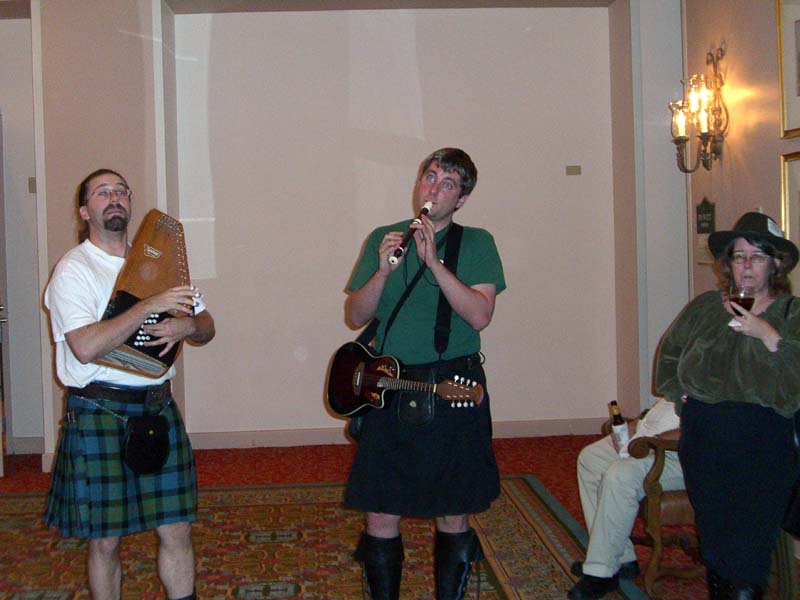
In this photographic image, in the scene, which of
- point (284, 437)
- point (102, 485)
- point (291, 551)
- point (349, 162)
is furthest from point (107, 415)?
point (349, 162)

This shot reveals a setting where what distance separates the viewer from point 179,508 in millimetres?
2354

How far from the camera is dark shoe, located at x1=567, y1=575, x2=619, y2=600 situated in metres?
2.95

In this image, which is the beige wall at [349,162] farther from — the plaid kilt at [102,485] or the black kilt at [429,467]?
the black kilt at [429,467]

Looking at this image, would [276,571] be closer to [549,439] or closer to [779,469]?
[779,469]

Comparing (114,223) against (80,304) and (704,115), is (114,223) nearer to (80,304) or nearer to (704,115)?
(80,304)

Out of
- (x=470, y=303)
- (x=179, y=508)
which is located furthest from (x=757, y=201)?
(x=179, y=508)

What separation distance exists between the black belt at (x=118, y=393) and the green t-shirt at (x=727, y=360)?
155 cm

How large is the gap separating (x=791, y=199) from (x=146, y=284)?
8.40 ft

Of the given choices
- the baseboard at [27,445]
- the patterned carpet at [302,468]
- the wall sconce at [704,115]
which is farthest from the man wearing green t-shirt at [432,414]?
the baseboard at [27,445]

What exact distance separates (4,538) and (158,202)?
6.91ft

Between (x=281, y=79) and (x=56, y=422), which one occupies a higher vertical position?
(x=281, y=79)

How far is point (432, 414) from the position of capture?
7.29ft

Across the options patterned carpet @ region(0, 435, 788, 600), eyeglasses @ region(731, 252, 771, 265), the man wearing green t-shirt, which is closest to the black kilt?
the man wearing green t-shirt

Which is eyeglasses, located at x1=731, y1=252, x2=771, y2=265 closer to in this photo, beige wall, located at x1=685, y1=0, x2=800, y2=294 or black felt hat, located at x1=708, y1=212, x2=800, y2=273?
black felt hat, located at x1=708, y1=212, x2=800, y2=273
